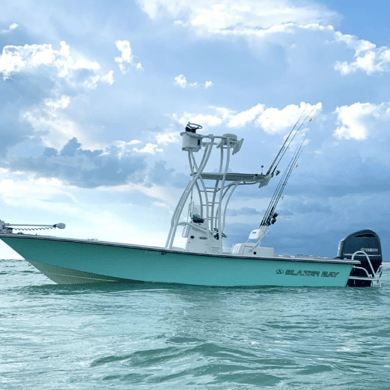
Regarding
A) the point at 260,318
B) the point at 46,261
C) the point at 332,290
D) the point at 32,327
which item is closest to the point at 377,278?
the point at 332,290

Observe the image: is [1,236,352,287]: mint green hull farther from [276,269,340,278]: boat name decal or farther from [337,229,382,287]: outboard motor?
[337,229,382,287]: outboard motor

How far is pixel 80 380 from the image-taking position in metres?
3.46

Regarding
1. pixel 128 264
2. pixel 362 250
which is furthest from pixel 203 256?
pixel 362 250

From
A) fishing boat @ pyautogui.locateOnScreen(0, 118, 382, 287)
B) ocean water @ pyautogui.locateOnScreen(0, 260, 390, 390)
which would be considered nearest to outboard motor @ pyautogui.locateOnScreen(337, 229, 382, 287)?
fishing boat @ pyautogui.locateOnScreen(0, 118, 382, 287)

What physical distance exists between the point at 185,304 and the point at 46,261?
4.18 meters

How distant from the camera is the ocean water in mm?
3545

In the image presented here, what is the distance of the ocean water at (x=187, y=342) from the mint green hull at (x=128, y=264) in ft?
4.00

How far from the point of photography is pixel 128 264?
34.3 feet

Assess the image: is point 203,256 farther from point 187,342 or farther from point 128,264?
point 187,342

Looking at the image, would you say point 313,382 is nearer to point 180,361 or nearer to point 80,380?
point 180,361

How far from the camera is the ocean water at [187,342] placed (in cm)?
354

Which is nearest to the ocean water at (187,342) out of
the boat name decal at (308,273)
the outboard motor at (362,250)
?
the boat name decal at (308,273)

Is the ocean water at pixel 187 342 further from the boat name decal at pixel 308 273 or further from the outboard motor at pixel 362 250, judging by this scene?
the outboard motor at pixel 362 250

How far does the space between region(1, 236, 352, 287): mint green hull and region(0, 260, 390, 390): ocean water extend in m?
1.22
